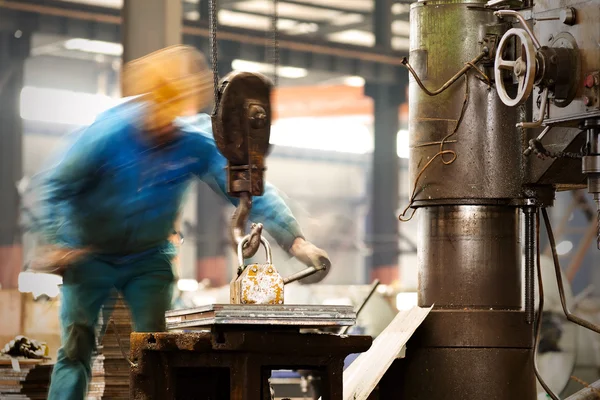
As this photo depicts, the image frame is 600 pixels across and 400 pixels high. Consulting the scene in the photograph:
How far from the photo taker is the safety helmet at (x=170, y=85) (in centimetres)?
407

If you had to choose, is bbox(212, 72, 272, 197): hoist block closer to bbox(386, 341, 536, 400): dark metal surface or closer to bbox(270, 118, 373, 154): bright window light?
A: bbox(386, 341, 536, 400): dark metal surface

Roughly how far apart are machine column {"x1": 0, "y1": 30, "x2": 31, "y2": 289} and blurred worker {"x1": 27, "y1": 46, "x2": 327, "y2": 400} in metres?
10.8

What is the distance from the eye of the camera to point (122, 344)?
4.85 meters

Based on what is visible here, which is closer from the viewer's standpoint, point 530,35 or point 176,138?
point 530,35

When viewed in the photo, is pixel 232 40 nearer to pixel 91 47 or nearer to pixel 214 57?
pixel 91 47

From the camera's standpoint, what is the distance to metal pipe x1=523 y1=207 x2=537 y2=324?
4016 millimetres

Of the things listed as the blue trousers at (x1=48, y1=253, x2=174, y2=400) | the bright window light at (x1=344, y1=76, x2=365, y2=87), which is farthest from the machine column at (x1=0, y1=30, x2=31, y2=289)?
the blue trousers at (x1=48, y1=253, x2=174, y2=400)

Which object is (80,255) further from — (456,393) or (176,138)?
(456,393)

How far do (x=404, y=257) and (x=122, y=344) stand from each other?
21055 mm

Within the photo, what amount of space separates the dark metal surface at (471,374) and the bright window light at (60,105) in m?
13.0

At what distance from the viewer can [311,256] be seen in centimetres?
366

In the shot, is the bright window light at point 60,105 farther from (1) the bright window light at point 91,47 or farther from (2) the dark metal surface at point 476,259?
(2) the dark metal surface at point 476,259

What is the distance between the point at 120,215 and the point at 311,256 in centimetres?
93

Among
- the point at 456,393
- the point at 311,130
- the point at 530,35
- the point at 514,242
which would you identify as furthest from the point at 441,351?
the point at 311,130
